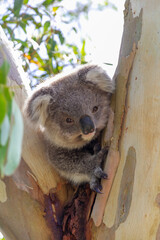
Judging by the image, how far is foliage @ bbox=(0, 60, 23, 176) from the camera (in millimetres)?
1086

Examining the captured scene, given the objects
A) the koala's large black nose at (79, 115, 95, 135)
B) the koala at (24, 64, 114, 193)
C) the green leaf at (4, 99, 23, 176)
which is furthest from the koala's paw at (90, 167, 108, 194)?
the green leaf at (4, 99, 23, 176)

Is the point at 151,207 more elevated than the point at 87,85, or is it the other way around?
the point at 87,85

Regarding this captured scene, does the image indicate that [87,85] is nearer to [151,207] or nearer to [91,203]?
[91,203]

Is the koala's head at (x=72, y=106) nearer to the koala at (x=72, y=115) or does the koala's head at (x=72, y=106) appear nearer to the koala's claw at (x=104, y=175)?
the koala at (x=72, y=115)

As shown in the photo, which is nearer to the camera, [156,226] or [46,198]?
[156,226]

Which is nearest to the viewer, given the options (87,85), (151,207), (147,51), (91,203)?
(151,207)

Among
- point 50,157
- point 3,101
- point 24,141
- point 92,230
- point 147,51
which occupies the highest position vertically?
point 3,101

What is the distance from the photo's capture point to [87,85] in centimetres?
282

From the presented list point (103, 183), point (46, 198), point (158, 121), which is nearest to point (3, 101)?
point (158, 121)

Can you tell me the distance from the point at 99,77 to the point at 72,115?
365 mm

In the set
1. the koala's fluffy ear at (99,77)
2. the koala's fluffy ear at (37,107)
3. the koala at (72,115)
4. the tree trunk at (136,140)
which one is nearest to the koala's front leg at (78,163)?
the koala at (72,115)

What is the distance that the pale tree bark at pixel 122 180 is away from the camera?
6.68ft

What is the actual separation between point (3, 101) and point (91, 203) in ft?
4.83

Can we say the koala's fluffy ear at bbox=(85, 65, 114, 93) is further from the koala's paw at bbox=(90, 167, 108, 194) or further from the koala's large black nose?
the koala's paw at bbox=(90, 167, 108, 194)
